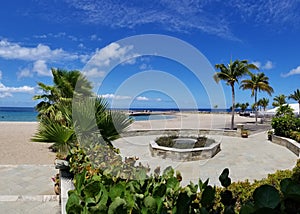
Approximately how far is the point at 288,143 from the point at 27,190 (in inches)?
442

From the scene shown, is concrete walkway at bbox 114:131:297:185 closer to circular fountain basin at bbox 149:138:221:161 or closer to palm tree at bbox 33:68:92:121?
circular fountain basin at bbox 149:138:221:161

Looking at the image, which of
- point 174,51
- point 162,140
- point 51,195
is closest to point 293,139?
point 162,140

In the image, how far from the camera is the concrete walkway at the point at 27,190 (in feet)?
16.1

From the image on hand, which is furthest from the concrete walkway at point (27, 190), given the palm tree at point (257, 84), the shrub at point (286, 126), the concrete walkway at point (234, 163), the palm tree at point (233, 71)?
the palm tree at point (257, 84)

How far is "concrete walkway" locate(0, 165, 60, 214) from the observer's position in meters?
4.91

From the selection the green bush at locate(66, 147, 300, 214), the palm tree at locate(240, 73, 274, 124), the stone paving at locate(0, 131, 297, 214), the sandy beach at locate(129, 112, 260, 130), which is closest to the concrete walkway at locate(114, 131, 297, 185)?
the stone paving at locate(0, 131, 297, 214)

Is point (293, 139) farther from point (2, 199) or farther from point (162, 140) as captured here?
point (2, 199)

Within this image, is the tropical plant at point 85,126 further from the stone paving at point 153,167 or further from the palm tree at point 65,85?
the palm tree at point 65,85

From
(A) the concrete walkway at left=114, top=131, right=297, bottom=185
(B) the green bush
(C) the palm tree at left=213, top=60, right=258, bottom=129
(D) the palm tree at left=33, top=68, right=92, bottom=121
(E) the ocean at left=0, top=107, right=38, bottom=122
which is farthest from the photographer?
(E) the ocean at left=0, top=107, right=38, bottom=122

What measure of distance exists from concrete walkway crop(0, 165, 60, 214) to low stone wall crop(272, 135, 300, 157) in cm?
961

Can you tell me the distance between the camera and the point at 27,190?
597 centimetres

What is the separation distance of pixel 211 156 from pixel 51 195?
6251 millimetres

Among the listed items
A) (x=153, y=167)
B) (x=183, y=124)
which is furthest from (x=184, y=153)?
(x=183, y=124)

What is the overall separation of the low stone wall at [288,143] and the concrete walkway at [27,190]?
9609 mm
